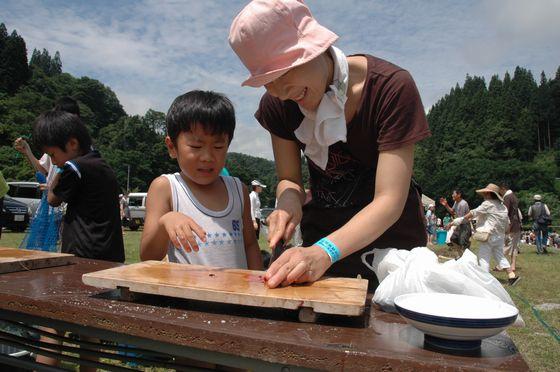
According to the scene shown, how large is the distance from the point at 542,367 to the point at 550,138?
3101 inches

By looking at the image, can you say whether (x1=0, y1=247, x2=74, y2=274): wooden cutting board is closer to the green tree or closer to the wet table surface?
the wet table surface

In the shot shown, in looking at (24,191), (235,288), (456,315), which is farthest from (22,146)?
(24,191)

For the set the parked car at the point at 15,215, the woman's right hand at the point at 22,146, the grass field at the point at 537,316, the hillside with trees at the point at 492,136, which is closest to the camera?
the grass field at the point at 537,316

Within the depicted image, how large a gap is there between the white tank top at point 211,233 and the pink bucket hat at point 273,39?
35.5 inches

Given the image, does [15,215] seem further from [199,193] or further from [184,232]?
[184,232]

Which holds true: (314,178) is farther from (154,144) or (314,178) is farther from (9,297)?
(154,144)

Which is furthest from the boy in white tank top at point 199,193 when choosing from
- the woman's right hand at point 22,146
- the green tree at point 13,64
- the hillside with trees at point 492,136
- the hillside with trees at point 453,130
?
the green tree at point 13,64

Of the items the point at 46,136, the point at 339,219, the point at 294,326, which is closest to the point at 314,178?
the point at 339,219

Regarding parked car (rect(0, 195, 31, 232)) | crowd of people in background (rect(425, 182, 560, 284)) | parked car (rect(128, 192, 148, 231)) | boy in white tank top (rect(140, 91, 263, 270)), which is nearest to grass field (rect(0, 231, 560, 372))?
crowd of people in background (rect(425, 182, 560, 284))

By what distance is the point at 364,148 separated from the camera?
175 centimetres

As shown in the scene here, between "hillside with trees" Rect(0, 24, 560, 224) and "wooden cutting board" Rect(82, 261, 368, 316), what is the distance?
49394 mm

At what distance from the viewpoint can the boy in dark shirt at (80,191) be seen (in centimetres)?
273

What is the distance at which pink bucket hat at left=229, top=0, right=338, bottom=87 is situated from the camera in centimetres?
140

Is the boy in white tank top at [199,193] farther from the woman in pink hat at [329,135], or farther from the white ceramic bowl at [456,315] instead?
the white ceramic bowl at [456,315]
